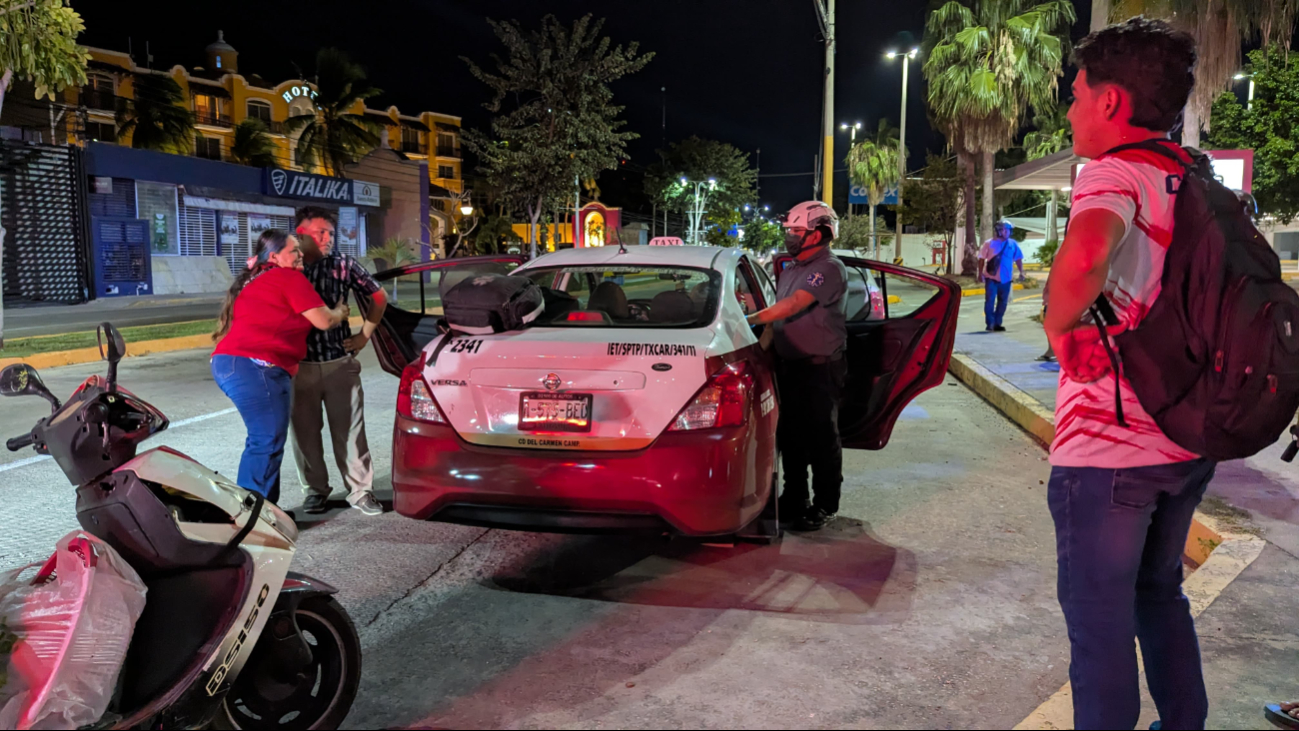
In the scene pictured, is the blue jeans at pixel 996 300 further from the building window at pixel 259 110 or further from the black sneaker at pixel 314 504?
the building window at pixel 259 110

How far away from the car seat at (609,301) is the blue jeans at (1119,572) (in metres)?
3.12

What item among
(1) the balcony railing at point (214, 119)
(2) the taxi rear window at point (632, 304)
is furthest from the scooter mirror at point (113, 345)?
(1) the balcony railing at point (214, 119)

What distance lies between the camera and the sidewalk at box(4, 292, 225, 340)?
714 inches

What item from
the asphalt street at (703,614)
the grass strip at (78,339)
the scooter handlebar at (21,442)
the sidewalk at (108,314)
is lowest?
the asphalt street at (703,614)

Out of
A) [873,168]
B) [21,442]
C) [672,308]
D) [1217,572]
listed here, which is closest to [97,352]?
[672,308]

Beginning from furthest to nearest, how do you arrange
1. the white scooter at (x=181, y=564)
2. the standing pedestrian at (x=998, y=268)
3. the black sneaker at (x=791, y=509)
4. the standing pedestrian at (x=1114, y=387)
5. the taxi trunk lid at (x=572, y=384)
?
the standing pedestrian at (x=998, y=268) → the black sneaker at (x=791, y=509) → the taxi trunk lid at (x=572, y=384) → the white scooter at (x=181, y=564) → the standing pedestrian at (x=1114, y=387)

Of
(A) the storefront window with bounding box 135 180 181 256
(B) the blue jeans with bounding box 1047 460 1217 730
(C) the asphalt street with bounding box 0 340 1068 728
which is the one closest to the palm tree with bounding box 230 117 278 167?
(A) the storefront window with bounding box 135 180 181 256

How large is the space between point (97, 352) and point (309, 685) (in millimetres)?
11666

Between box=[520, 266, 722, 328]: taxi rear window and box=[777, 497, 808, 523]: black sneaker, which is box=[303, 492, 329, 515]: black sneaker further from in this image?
box=[777, 497, 808, 523]: black sneaker

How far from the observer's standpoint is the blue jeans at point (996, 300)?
14648mm

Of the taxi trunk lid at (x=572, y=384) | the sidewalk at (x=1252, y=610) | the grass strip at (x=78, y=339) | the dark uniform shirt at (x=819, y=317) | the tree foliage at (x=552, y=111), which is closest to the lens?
the sidewalk at (x=1252, y=610)

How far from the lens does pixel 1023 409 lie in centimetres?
823

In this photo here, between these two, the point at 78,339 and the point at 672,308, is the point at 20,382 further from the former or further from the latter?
the point at 78,339

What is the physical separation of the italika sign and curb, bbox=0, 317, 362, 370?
21974mm
